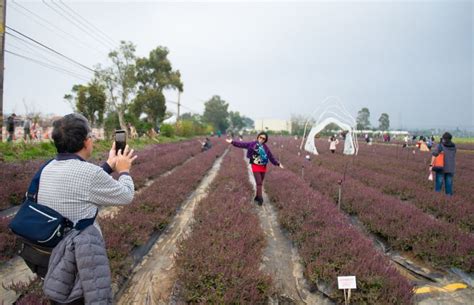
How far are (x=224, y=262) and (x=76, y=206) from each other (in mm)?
1681

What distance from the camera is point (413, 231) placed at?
4.19 m

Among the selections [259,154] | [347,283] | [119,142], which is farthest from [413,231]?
[119,142]

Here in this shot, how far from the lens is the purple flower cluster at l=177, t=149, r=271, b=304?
2541 millimetres

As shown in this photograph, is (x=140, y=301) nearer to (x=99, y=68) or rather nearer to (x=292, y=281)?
(x=292, y=281)

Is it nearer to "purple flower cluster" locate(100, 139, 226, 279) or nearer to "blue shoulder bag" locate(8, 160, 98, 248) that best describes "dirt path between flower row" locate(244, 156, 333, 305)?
"purple flower cluster" locate(100, 139, 226, 279)

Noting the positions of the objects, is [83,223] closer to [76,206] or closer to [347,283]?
[76,206]

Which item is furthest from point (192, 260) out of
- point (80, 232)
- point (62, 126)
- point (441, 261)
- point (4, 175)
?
point (4, 175)

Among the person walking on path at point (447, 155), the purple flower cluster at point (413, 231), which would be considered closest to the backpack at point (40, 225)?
the purple flower cluster at point (413, 231)

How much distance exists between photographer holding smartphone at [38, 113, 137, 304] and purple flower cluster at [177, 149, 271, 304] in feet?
3.58

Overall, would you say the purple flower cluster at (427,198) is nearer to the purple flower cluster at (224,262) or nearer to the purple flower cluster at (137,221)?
the purple flower cluster at (224,262)

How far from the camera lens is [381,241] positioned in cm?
459

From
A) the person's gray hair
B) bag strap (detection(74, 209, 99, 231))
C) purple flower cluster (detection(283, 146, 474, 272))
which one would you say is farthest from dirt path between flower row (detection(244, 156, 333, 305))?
the person's gray hair

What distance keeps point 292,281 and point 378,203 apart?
3.18 m

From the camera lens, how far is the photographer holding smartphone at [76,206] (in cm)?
156
